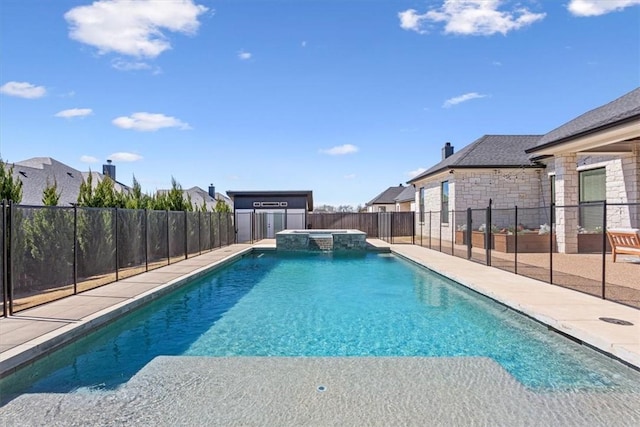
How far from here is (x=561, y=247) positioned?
1156 cm

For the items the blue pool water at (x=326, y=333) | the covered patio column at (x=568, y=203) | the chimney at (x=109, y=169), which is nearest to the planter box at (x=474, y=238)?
the covered patio column at (x=568, y=203)

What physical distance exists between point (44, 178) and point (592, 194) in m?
20.5

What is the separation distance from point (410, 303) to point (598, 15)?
8920mm

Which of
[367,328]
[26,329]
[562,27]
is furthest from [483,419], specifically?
[562,27]

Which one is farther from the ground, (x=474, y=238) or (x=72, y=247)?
(x=72, y=247)

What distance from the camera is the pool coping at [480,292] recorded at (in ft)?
12.8

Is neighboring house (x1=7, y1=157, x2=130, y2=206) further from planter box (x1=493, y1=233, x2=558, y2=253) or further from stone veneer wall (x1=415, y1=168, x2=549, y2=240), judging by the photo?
planter box (x1=493, y1=233, x2=558, y2=253)

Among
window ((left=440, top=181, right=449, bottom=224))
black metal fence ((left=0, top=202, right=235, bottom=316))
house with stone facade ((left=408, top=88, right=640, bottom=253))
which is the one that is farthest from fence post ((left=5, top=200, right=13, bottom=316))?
window ((left=440, top=181, right=449, bottom=224))

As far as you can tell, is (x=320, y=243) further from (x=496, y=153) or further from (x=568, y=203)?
(x=568, y=203)

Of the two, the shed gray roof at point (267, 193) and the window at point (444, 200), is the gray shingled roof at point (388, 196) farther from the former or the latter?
the window at point (444, 200)

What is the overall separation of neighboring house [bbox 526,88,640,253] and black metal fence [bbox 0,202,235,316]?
1124 centimetres

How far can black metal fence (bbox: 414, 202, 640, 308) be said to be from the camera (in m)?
7.00

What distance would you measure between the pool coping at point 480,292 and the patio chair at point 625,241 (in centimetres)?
298

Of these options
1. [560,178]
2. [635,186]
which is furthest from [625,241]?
[560,178]
